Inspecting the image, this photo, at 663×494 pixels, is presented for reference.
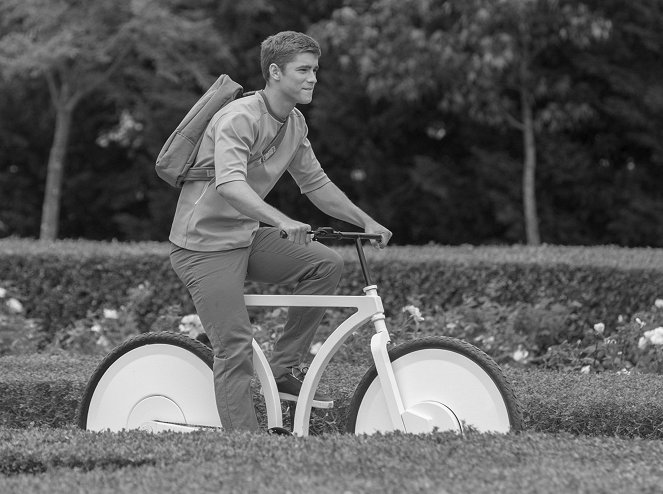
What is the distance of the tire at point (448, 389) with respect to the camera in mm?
4016

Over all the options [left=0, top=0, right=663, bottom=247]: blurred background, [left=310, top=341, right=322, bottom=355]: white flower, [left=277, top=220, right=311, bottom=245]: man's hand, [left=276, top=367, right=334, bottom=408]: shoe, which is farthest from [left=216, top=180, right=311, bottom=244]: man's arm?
[left=0, top=0, right=663, bottom=247]: blurred background

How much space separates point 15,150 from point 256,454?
18252mm

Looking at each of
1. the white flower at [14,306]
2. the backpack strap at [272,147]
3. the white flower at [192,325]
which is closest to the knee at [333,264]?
the backpack strap at [272,147]

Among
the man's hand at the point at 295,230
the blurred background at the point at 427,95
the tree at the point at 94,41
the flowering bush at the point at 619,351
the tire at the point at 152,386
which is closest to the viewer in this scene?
the man's hand at the point at 295,230

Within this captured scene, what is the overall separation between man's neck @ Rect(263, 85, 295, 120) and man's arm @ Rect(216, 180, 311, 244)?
1.35ft

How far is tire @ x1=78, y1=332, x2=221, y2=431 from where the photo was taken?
179 inches

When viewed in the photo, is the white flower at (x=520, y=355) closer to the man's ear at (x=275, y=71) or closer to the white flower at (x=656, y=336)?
the white flower at (x=656, y=336)

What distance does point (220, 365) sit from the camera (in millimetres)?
4297

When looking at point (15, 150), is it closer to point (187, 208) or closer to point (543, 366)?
point (543, 366)

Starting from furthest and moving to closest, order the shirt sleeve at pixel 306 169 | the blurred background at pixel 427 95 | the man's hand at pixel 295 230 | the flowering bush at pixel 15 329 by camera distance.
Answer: the blurred background at pixel 427 95 < the flowering bush at pixel 15 329 < the shirt sleeve at pixel 306 169 < the man's hand at pixel 295 230

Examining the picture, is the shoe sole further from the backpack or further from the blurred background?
the blurred background

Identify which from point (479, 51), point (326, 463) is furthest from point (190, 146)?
point (479, 51)

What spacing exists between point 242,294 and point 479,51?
1092 centimetres

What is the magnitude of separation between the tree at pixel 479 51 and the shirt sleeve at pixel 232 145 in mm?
10146
